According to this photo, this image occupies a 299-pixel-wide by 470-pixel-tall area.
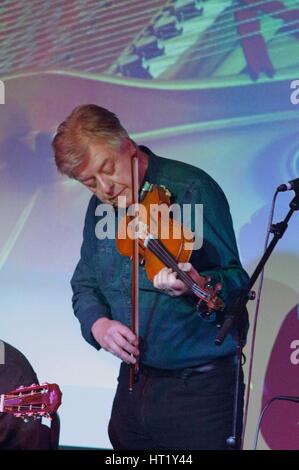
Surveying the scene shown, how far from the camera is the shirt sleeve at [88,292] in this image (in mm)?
2859

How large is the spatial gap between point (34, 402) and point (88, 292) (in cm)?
44

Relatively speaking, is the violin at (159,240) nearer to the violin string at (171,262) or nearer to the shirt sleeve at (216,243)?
the violin string at (171,262)

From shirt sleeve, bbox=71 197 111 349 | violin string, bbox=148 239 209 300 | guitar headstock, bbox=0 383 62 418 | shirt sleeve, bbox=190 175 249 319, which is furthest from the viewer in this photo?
shirt sleeve, bbox=71 197 111 349

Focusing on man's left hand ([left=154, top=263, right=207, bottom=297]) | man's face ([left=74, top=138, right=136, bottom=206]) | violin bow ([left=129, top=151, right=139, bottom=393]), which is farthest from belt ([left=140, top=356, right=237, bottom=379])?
man's face ([left=74, top=138, right=136, bottom=206])

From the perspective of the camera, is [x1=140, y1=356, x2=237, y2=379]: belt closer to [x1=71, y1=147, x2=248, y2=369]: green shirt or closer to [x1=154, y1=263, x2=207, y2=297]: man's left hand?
[x1=71, y1=147, x2=248, y2=369]: green shirt

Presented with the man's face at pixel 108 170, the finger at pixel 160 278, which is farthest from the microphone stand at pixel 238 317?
the man's face at pixel 108 170

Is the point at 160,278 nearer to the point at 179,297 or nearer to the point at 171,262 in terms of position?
the point at 171,262

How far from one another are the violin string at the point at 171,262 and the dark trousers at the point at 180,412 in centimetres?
40

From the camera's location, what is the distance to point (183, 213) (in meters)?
2.68

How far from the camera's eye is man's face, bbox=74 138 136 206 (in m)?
2.75

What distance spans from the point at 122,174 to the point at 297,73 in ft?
2.97

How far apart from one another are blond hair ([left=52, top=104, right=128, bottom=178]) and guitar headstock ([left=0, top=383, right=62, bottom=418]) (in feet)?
2.36

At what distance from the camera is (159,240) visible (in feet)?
8.23
